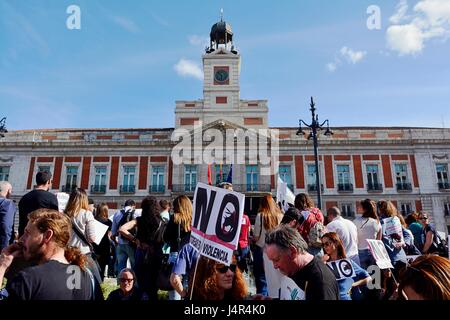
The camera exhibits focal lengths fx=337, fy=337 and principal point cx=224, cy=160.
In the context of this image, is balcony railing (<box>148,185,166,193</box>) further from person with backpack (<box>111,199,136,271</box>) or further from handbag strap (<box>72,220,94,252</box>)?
handbag strap (<box>72,220,94,252</box>)

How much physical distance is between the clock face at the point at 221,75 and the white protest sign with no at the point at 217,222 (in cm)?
3070

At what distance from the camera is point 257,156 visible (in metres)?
29.9

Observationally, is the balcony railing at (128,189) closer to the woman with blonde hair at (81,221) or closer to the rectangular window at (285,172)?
the rectangular window at (285,172)

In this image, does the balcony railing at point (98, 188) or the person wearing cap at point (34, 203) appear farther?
the balcony railing at point (98, 188)

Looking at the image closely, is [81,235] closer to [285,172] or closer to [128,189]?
[128,189]

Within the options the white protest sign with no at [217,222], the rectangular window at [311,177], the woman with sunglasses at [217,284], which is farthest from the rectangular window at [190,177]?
the woman with sunglasses at [217,284]

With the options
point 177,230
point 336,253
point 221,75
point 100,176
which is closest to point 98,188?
point 100,176

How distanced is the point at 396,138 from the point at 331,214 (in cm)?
2845

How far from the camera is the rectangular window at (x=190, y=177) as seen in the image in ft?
96.3

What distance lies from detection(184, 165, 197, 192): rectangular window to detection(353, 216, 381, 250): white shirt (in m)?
24.2

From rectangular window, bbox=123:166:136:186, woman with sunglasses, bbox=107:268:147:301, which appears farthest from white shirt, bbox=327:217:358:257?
rectangular window, bbox=123:166:136:186

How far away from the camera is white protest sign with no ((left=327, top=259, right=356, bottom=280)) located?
388cm

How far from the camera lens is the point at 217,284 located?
3156 millimetres
